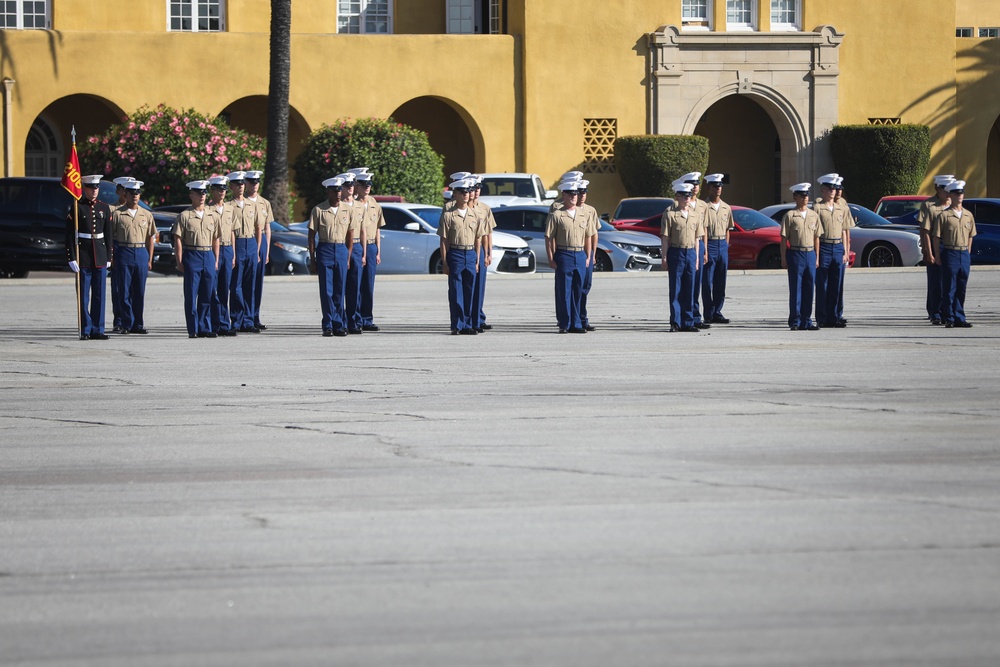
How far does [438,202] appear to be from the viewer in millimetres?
35656

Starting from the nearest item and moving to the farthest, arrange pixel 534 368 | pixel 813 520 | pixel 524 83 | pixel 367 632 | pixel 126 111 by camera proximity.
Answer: pixel 367 632
pixel 813 520
pixel 534 368
pixel 126 111
pixel 524 83

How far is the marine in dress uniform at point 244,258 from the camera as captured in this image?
59.1 feet

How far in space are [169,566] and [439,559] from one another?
4.05ft

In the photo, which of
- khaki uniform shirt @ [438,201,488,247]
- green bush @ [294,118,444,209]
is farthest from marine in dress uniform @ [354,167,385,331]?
green bush @ [294,118,444,209]

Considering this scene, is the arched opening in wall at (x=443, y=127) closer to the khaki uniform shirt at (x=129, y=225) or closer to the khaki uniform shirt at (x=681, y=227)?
the khaki uniform shirt at (x=681, y=227)

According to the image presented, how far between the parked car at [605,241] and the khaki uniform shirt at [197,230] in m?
10.3

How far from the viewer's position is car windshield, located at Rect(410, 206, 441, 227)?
26.6 meters

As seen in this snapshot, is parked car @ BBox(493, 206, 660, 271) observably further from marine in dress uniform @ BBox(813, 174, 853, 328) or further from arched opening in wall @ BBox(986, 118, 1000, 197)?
arched opening in wall @ BBox(986, 118, 1000, 197)

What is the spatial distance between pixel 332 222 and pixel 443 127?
2384 centimetres

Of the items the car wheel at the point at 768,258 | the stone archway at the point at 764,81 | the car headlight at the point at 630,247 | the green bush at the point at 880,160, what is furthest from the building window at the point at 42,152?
the green bush at the point at 880,160

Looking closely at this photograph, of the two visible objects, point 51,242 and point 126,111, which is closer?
point 51,242

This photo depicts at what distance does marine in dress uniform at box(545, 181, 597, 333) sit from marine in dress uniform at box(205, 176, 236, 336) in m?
3.71

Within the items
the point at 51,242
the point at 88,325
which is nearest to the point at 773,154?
the point at 51,242

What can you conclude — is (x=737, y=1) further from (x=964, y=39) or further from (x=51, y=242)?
(x=51, y=242)
